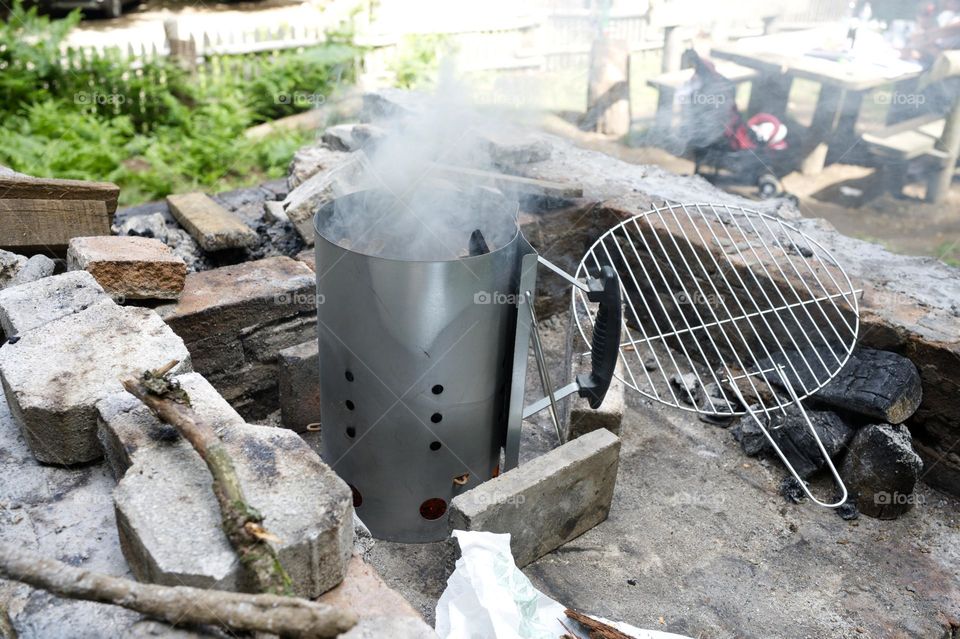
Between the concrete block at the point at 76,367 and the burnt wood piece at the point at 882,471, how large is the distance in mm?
3003

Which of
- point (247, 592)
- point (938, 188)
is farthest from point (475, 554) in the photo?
point (938, 188)

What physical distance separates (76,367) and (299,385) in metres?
1.28

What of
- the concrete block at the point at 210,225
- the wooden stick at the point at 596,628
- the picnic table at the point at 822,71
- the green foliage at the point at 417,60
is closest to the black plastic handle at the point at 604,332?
the wooden stick at the point at 596,628

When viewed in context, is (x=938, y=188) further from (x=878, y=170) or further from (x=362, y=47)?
(x=362, y=47)

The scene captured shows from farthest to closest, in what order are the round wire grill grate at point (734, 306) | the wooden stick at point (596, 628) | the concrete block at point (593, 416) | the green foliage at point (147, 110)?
the green foliage at point (147, 110), the round wire grill grate at point (734, 306), the concrete block at point (593, 416), the wooden stick at point (596, 628)

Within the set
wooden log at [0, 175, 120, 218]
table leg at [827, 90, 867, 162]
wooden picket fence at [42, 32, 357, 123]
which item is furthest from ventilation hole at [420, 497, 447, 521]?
table leg at [827, 90, 867, 162]

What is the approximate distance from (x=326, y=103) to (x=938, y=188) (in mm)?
7381

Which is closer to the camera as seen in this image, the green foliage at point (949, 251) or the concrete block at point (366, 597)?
the concrete block at point (366, 597)

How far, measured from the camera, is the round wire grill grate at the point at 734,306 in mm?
3920

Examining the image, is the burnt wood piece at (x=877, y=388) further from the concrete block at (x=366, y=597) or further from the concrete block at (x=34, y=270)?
the concrete block at (x=34, y=270)

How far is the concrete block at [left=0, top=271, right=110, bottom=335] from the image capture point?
9.46 ft

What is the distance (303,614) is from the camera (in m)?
1.62

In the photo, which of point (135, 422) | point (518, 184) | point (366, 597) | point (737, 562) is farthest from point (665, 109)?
point (366, 597)

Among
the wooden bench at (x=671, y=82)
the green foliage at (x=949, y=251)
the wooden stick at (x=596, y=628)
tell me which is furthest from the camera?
the wooden bench at (x=671, y=82)
